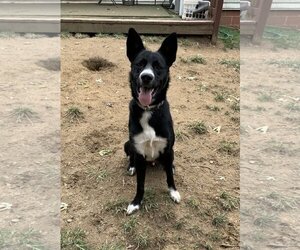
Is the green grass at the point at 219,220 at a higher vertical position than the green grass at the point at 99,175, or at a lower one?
higher

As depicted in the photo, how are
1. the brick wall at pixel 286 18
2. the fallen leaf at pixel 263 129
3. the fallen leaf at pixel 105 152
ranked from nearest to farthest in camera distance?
the fallen leaf at pixel 105 152
the fallen leaf at pixel 263 129
the brick wall at pixel 286 18

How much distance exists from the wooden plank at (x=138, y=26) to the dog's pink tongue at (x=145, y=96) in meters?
4.89

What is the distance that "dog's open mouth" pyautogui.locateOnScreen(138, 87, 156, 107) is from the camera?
267 centimetres

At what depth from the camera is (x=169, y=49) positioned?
2.80 metres

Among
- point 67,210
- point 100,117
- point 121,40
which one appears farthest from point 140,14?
point 67,210

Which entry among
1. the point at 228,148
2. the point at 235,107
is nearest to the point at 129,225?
the point at 228,148

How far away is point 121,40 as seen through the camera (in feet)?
22.8

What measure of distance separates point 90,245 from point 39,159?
119cm

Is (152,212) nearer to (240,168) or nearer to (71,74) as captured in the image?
(240,168)

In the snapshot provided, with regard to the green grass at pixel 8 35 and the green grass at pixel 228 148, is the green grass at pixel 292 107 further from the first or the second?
the green grass at pixel 8 35

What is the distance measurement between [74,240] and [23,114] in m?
1.99

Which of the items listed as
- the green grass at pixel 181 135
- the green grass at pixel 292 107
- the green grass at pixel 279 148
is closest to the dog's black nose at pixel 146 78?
the green grass at pixel 181 135

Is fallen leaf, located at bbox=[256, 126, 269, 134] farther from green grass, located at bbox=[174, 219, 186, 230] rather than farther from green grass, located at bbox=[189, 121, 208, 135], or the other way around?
green grass, located at bbox=[174, 219, 186, 230]

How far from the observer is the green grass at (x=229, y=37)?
7400 mm
